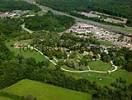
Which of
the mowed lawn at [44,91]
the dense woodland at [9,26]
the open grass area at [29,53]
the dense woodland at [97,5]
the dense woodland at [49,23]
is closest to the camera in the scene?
the mowed lawn at [44,91]

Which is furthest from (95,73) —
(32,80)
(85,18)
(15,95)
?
(85,18)

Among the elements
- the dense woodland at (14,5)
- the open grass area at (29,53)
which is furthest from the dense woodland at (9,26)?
the dense woodland at (14,5)

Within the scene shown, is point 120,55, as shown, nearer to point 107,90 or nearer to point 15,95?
point 107,90

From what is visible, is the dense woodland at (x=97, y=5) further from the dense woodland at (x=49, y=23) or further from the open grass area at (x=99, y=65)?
the open grass area at (x=99, y=65)

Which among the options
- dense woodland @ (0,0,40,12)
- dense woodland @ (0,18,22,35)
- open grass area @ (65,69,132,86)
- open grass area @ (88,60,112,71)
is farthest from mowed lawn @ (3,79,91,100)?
dense woodland @ (0,0,40,12)

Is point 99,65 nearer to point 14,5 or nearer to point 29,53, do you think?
point 29,53

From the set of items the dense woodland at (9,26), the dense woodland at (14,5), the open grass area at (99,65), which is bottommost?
the dense woodland at (14,5)
